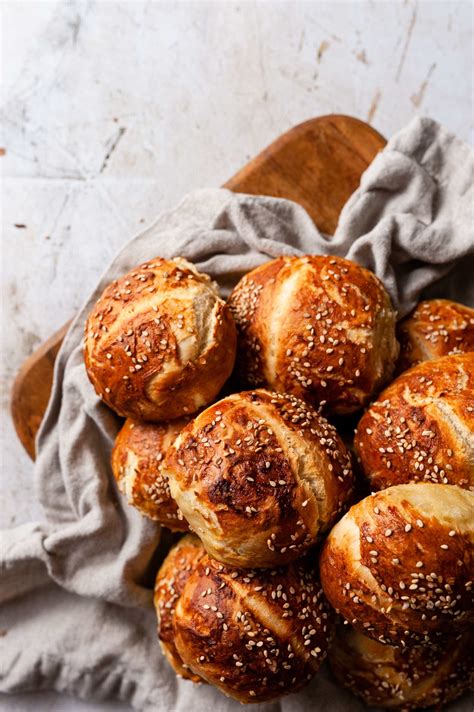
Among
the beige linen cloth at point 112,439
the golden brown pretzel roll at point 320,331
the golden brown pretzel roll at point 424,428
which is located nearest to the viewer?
the golden brown pretzel roll at point 424,428

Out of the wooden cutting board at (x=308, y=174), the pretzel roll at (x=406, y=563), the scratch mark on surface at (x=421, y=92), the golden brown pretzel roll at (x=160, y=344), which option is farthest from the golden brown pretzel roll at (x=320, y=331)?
the scratch mark on surface at (x=421, y=92)

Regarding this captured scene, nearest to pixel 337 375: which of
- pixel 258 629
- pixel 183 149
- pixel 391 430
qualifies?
pixel 391 430

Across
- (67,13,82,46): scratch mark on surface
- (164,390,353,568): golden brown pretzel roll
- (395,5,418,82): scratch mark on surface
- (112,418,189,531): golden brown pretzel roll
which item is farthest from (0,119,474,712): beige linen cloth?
(67,13,82,46): scratch mark on surface

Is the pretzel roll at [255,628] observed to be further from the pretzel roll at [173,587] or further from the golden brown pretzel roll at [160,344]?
the golden brown pretzel roll at [160,344]

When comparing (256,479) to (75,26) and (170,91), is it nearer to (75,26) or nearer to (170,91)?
(170,91)

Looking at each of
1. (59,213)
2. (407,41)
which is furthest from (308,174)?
(59,213)

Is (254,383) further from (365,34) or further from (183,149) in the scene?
(365,34)

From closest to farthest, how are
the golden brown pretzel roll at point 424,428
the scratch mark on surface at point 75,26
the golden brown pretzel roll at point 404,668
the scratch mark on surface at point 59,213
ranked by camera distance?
the golden brown pretzel roll at point 424,428 < the golden brown pretzel roll at point 404,668 < the scratch mark on surface at point 59,213 < the scratch mark on surface at point 75,26
